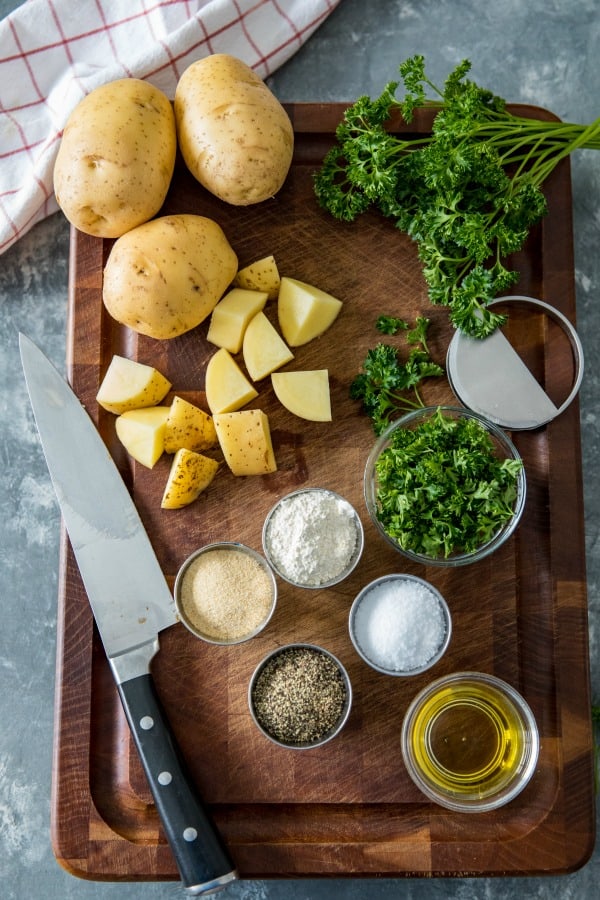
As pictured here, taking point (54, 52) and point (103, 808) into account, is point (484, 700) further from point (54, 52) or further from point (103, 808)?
point (54, 52)

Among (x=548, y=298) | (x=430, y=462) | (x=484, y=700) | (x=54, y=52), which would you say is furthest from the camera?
(x=54, y=52)

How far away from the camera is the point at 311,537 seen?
192 centimetres

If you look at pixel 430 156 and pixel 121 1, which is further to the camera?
pixel 121 1

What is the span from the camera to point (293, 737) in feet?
6.32

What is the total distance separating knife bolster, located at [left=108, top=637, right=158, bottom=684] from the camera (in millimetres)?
1967

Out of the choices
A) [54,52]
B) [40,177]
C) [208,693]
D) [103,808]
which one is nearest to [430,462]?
[208,693]

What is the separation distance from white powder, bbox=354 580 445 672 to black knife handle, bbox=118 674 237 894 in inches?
19.5

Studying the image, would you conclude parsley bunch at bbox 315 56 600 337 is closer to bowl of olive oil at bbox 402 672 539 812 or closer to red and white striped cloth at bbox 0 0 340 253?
red and white striped cloth at bbox 0 0 340 253

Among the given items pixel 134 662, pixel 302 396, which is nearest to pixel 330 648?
pixel 134 662

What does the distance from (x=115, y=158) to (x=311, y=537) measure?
3.18ft

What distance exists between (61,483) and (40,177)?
0.84 meters

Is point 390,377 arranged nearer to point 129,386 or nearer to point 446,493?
point 446,493

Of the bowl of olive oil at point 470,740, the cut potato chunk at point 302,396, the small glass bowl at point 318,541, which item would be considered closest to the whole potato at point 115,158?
the cut potato chunk at point 302,396

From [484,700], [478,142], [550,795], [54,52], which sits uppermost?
[54,52]
